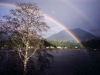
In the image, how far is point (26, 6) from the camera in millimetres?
12570

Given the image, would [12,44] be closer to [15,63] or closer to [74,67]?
[15,63]

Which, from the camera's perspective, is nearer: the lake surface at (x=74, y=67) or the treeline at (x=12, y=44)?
the treeline at (x=12, y=44)

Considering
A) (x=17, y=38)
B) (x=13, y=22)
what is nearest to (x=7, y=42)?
(x=17, y=38)

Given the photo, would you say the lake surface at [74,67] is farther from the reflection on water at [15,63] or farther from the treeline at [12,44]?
the treeline at [12,44]

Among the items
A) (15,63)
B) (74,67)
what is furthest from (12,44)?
(74,67)

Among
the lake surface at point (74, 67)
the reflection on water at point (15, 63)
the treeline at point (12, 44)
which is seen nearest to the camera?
the treeline at point (12, 44)

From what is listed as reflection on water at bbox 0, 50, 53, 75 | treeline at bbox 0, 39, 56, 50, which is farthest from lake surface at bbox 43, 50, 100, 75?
treeline at bbox 0, 39, 56, 50

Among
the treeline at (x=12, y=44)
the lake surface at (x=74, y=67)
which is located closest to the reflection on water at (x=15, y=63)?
the treeline at (x=12, y=44)

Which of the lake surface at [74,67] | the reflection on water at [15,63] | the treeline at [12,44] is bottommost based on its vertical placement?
the lake surface at [74,67]

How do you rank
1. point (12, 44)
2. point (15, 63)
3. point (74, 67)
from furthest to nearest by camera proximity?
point (74, 67), point (12, 44), point (15, 63)

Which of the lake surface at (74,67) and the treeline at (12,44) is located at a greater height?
the treeline at (12,44)

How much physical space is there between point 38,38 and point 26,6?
3.30m

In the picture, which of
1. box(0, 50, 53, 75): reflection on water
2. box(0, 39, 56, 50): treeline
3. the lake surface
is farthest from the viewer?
the lake surface

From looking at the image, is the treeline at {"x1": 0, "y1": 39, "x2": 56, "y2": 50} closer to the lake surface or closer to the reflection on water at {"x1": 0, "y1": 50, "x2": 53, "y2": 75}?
the reflection on water at {"x1": 0, "y1": 50, "x2": 53, "y2": 75}
